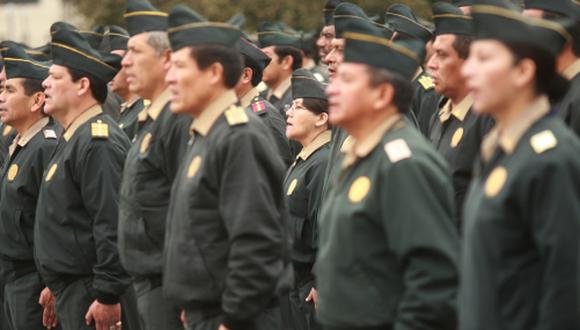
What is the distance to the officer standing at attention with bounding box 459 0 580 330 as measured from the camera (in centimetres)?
426

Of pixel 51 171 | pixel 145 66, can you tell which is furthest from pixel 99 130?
pixel 145 66

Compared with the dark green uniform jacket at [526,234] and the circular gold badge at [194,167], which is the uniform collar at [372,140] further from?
the circular gold badge at [194,167]

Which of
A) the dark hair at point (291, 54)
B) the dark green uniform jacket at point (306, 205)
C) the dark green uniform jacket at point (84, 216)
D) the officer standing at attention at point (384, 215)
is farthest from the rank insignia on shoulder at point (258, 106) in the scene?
the officer standing at attention at point (384, 215)

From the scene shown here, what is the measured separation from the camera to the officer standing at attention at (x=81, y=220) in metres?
7.76

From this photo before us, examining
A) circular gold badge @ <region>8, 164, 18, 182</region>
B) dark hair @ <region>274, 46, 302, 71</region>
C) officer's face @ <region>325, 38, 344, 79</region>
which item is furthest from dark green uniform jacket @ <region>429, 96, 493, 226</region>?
dark hair @ <region>274, 46, 302, 71</region>

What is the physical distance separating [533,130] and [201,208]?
6.44 ft

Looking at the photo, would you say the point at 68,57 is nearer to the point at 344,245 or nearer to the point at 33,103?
the point at 33,103

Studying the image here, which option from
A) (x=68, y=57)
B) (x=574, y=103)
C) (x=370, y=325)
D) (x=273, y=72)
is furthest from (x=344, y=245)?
(x=273, y=72)

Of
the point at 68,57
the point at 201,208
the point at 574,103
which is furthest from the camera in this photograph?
the point at 68,57

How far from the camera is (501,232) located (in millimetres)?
4395

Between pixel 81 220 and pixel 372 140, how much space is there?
328 cm

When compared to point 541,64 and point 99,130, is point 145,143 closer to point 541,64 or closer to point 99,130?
point 99,130

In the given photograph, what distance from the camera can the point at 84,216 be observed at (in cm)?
793

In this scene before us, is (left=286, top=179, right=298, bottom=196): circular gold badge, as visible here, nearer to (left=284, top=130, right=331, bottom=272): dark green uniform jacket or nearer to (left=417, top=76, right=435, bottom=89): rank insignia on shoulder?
(left=284, top=130, right=331, bottom=272): dark green uniform jacket
